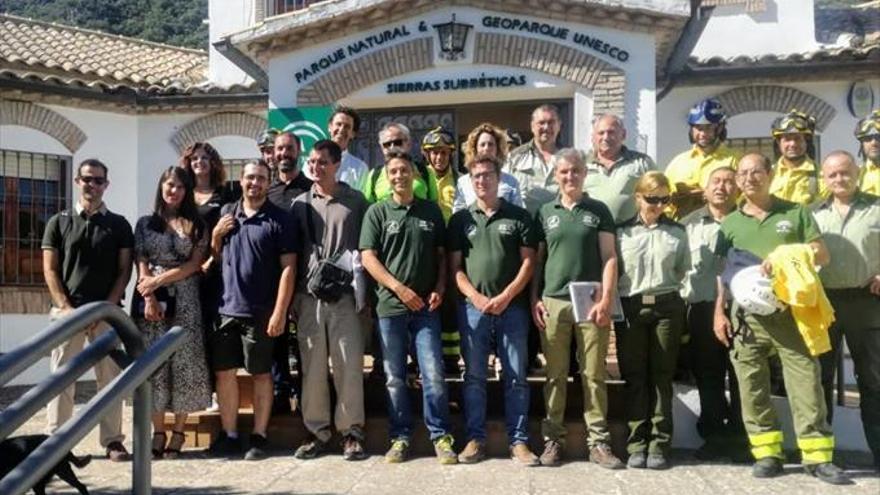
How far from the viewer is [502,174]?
584 centimetres

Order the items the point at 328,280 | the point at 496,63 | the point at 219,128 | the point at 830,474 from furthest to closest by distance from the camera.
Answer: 1. the point at 219,128
2. the point at 496,63
3. the point at 328,280
4. the point at 830,474

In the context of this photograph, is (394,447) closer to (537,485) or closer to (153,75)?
(537,485)

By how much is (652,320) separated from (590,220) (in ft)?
2.38

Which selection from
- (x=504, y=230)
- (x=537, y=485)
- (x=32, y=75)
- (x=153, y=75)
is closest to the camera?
(x=537, y=485)

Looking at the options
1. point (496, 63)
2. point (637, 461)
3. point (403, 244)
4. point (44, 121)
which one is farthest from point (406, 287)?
point (44, 121)

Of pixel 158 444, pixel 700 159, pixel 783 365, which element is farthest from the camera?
pixel 700 159

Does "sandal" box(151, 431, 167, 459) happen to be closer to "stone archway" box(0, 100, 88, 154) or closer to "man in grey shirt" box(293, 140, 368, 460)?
"man in grey shirt" box(293, 140, 368, 460)

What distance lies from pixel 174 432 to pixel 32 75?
22.1 feet

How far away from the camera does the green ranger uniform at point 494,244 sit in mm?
5328

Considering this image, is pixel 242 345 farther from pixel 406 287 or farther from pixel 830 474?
pixel 830 474

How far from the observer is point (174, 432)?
5.72 metres

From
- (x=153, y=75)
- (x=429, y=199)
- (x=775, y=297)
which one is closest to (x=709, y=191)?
(x=775, y=297)

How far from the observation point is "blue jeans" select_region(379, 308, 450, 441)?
213 inches

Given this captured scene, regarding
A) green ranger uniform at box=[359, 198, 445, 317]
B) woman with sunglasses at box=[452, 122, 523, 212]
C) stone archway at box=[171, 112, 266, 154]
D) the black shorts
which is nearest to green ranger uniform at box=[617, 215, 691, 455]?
woman with sunglasses at box=[452, 122, 523, 212]
